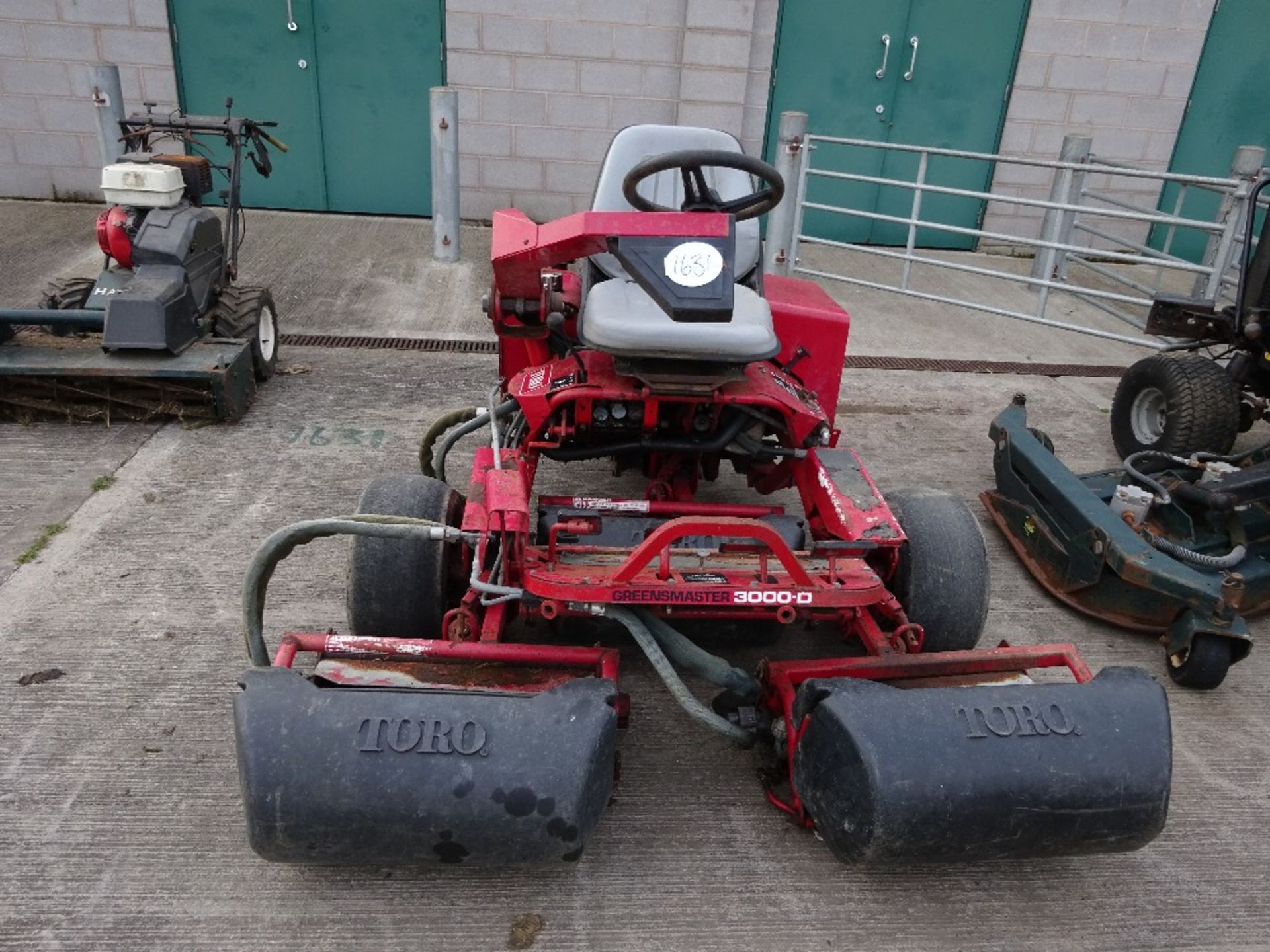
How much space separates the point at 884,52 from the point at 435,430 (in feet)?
20.0

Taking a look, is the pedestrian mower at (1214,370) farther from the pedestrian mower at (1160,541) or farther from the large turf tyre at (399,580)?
the large turf tyre at (399,580)

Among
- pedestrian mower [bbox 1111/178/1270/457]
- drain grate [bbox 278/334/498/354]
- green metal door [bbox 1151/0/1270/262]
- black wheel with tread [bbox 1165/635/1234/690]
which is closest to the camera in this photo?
black wheel with tread [bbox 1165/635/1234/690]

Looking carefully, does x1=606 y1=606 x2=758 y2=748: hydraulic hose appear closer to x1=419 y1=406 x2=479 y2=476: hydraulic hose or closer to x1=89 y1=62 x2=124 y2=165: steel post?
x1=419 y1=406 x2=479 y2=476: hydraulic hose

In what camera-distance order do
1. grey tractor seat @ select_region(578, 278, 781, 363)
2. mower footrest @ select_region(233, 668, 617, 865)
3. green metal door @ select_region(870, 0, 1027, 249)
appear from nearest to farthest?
mower footrest @ select_region(233, 668, 617, 865)
grey tractor seat @ select_region(578, 278, 781, 363)
green metal door @ select_region(870, 0, 1027, 249)

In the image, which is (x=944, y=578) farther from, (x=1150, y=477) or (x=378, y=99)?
(x=378, y=99)

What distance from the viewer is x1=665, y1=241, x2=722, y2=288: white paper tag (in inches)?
101

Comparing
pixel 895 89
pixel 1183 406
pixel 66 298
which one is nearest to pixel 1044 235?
pixel 895 89

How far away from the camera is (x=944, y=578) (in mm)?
2918

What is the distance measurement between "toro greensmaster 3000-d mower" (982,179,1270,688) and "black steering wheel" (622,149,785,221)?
1.68 meters

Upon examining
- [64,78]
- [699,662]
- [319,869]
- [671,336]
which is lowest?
[319,869]

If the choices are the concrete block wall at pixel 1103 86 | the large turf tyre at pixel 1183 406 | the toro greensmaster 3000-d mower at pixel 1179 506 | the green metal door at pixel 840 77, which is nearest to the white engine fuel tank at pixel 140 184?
the toro greensmaster 3000-d mower at pixel 1179 506

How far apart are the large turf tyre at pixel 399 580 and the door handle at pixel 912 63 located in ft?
22.4

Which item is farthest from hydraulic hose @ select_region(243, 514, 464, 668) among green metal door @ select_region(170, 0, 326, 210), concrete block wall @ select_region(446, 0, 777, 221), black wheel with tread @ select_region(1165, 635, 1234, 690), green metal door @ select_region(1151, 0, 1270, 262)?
green metal door @ select_region(1151, 0, 1270, 262)

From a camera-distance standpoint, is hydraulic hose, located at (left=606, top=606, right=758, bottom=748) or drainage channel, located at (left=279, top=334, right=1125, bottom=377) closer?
hydraulic hose, located at (left=606, top=606, right=758, bottom=748)
